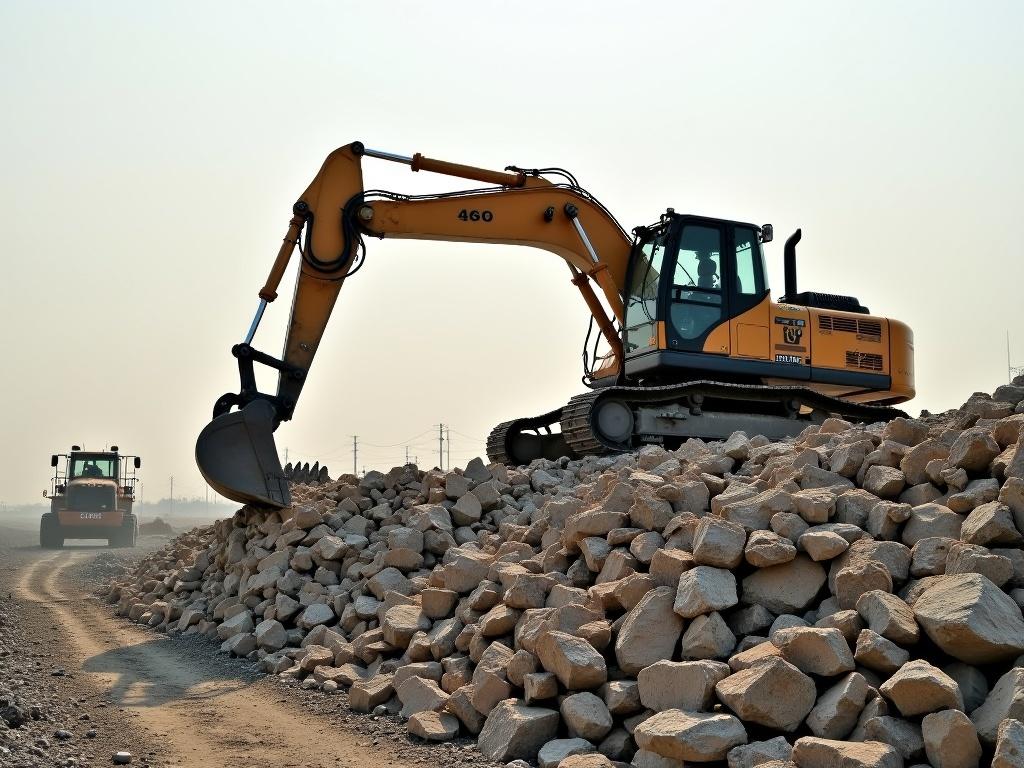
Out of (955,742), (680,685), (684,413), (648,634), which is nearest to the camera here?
(955,742)

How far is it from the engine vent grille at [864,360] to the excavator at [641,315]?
19 millimetres

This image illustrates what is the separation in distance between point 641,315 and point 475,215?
2.34 metres

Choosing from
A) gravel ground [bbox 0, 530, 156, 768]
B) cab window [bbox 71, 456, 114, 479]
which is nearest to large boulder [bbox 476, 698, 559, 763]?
gravel ground [bbox 0, 530, 156, 768]

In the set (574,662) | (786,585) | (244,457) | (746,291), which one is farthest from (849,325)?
(574,662)

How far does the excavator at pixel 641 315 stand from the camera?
10.6 metres

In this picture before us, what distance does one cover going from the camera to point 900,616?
4.45 meters

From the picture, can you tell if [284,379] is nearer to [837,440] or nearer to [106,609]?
[106,609]

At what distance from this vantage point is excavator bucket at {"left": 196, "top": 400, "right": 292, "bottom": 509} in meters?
9.61

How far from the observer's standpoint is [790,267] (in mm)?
13086

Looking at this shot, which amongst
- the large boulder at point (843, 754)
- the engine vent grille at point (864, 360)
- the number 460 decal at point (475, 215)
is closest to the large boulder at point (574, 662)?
the large boulder at point (843, 754)

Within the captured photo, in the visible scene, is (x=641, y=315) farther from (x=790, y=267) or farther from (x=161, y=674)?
(x=161, y=674)

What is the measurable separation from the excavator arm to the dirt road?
6.10ft

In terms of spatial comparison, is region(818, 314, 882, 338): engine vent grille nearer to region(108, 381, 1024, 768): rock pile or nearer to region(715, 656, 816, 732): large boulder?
region(108, 381, 1024, 768): rock pile

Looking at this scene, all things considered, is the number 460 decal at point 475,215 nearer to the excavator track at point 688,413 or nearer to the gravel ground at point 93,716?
the excavator track at point 688,413
